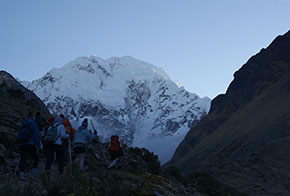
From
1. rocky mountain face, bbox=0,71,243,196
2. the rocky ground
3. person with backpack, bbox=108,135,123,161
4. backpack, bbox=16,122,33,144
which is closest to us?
the rocky ground

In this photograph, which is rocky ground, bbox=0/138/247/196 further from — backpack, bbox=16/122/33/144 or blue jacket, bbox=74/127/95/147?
blue jacket, bbox=74/127/95/147

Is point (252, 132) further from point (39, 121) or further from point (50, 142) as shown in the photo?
point (50, 142)

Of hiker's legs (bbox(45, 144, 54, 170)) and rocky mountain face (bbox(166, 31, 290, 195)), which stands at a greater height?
rocky mountain face (bbox(166, 31, 290, 195))

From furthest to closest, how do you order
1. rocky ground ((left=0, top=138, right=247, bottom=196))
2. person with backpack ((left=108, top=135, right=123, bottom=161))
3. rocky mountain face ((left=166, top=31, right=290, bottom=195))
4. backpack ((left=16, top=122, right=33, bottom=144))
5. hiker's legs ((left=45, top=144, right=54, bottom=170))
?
rocky mountain face ((left=166, top=31, right=290, bottom=195)) < person with backpack ((left=108, top=135, right=123, bottom=161)) < hiker's legs ((left=45, top=144, right=54, bottom=170)) < backpack ((left=16, top=122, right=33, bottom=144)) < rocky ground ((left=0, top=138, right=247, bottom=196))

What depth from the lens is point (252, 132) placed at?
53531mm

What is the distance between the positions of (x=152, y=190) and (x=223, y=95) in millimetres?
88639

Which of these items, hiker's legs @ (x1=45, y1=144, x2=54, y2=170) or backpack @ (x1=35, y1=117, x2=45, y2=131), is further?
backpack @ (x1=35, y1=117, x2=45, y2=131)

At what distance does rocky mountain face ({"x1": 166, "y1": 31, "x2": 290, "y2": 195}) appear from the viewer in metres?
26.1

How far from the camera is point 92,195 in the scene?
5816 mm

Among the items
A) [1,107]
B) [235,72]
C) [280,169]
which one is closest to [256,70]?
[235,72]

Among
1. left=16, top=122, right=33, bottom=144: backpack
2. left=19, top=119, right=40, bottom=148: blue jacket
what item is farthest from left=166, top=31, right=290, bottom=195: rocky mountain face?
left=16, top=122, right=33, bottom=144: backpack

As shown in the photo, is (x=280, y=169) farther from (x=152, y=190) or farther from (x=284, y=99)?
(x=284, y=99)

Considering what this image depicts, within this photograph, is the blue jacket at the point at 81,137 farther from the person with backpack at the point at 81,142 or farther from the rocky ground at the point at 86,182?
the rocky ground at the point at 86,182

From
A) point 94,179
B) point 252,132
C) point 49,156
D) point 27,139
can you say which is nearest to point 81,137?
point 49,156
